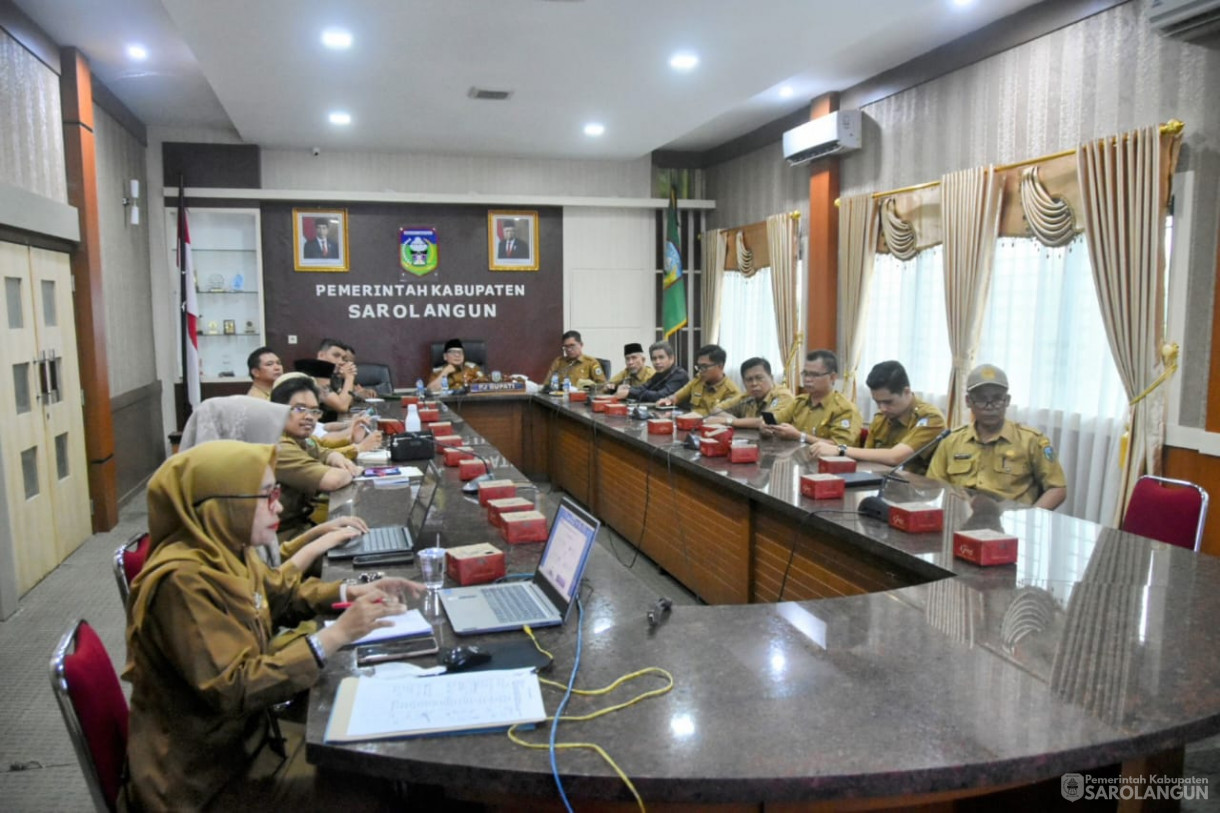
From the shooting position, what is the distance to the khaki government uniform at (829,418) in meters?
4.23

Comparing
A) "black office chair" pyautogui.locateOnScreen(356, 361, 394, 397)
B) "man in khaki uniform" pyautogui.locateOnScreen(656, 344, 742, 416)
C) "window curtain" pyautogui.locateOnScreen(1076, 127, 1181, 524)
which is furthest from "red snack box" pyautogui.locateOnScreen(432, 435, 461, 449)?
"black office chair" pyautogui.locateOnScreen(356, 361, 394, 397)

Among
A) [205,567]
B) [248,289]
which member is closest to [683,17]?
[205,567]

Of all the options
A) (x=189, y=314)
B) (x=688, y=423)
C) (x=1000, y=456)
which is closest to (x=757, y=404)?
(x=688, y=423)

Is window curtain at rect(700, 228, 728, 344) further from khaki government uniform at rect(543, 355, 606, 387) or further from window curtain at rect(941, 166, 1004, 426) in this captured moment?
window curtain at rect(941, 166, 1004, 426)

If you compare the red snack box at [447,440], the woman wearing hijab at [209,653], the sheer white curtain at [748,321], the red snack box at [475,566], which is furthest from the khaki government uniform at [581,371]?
the woman wearing hijab at [209,653]

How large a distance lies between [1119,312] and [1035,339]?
2.23 feet

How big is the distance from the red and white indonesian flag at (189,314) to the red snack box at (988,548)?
6.69m

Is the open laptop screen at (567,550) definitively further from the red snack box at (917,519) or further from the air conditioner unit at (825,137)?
the air conditioner unit at (825,137)

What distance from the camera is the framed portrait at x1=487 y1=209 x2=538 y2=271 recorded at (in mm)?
8117

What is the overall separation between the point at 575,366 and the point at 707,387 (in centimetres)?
213

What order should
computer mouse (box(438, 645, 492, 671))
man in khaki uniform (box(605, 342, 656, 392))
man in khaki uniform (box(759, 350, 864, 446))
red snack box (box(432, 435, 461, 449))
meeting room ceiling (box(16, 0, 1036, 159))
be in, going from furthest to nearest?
A: man in khaki uniform (box(605, 342, 656, 392)) < man in khaki uniform (box(759, 350, 864, 446)) < meeting room ceiling (box(16, 0, 1036, 159)) < red snack box (box(432, 435, 461, 449)) < computer mouse (box(438, 645, 492, 671))

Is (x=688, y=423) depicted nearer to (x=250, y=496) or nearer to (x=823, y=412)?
(x=823, y=412)

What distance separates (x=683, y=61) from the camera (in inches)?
187

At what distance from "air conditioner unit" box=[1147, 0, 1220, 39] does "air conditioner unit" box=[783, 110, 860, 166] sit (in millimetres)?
2429
